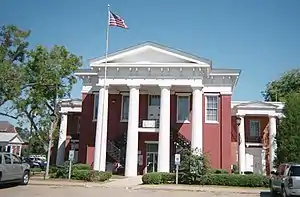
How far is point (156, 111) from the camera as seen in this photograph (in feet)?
124

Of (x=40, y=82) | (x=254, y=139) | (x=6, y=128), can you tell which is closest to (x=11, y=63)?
(x=40, y=82)

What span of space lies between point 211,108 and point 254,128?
11.0 meters

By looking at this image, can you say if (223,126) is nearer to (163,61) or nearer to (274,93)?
(163,61)

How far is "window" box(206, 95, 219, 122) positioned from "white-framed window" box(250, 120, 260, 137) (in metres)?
10.4

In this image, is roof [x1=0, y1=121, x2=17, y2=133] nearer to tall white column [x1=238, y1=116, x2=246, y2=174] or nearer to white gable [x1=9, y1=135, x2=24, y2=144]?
white gable [x1=9, y1=135, x2=24, y2=144]

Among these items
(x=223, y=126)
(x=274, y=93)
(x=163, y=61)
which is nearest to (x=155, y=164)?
(x=223, y=126)

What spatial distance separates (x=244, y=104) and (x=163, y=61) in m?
11.8

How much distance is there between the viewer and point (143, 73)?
3531 cm

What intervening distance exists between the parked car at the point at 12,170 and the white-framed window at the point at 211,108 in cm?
2011

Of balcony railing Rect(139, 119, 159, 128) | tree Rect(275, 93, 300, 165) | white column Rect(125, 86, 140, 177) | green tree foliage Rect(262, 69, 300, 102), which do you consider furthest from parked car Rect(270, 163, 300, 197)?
green tree foliage Rect(262, 69, 300, 102)

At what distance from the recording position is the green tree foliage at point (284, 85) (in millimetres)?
61769

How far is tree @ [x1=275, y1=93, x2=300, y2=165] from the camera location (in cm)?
2726

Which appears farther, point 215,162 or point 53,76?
point 215,162

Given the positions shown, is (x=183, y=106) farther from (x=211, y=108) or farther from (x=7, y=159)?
(x=7, y=159)
